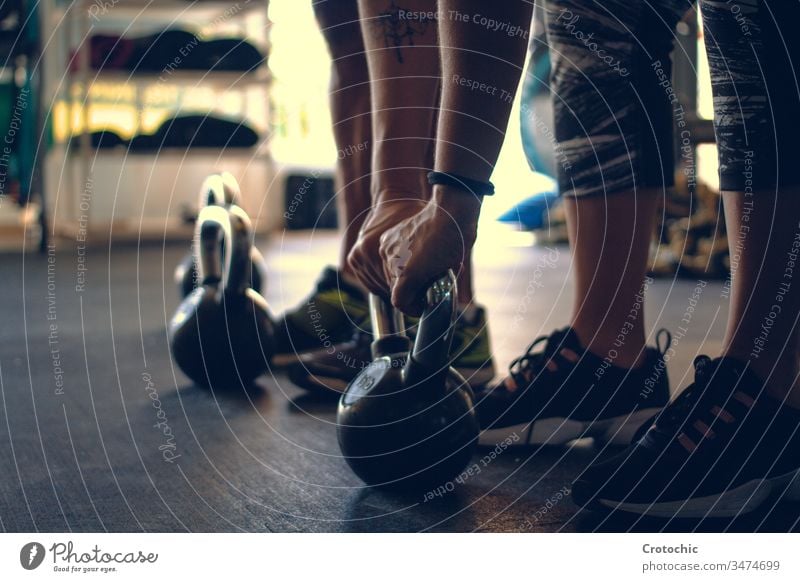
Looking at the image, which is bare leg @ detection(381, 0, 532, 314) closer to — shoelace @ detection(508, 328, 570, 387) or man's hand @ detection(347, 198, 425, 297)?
man's hand @ detection(347, 198, 425, 297)

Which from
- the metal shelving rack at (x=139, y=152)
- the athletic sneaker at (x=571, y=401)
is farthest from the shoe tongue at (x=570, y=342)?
the metal shelving rack at (x=139, y=152)

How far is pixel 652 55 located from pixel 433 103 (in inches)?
8.5

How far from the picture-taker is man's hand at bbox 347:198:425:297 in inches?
27.6

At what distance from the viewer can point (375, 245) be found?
701 millimetres

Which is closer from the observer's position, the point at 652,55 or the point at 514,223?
the point at 652,55

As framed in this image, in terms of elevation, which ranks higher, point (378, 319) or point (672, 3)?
point (672, 3)

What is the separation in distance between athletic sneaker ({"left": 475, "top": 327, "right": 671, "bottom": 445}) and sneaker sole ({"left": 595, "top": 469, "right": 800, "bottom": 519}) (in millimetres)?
179

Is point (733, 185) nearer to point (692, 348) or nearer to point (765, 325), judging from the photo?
point (765, 325)

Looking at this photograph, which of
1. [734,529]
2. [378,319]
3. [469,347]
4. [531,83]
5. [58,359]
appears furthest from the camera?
[531,83]

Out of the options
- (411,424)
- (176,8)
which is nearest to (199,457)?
(411,424)

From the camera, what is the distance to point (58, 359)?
4.13 ft

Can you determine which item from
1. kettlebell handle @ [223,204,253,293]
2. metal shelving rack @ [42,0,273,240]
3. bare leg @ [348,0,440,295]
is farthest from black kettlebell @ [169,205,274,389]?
metal shelving rack @ [42,0,273,240]

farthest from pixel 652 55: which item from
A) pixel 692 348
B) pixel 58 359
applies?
pixel 58 359

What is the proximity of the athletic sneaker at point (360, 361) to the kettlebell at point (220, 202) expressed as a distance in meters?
0.13
